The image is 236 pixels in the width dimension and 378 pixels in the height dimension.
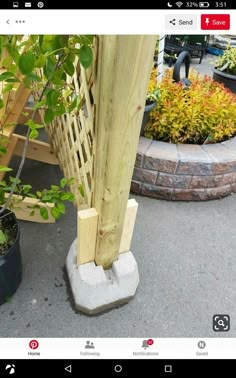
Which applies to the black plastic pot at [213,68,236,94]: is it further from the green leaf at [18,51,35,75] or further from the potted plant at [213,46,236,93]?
the green leaf at [18,51,35,75]

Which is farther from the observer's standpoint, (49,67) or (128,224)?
(128,224)

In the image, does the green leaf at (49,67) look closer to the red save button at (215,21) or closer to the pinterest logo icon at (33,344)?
the red save button at (215,21)

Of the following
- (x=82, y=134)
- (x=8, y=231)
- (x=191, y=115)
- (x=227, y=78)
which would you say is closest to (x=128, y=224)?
(x=82, y=134)

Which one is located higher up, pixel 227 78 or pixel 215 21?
pixel 215 21

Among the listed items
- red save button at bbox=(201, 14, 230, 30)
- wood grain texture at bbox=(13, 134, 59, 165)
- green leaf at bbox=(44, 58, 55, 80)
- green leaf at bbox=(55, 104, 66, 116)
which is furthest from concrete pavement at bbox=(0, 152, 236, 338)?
red save button at bbox=(201, 14, 230, 30)

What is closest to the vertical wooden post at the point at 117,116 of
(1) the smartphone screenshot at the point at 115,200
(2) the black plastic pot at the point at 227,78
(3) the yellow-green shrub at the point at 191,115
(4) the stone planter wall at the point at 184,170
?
(1) the smartphone screenshot at the point at 115,200

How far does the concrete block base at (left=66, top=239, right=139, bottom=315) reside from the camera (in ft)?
3.58

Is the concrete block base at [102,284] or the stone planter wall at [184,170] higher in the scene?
the stone planter wall at [184,170]

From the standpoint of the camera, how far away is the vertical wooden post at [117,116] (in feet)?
1.93

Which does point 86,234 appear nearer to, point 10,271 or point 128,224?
point 128,224

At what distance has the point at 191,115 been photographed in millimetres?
1669

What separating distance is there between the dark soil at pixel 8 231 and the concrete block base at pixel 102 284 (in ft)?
0.93

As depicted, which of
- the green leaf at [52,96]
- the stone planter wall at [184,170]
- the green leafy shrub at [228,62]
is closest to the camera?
the green leaf at [52,96]

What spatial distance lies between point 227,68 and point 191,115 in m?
1.07
